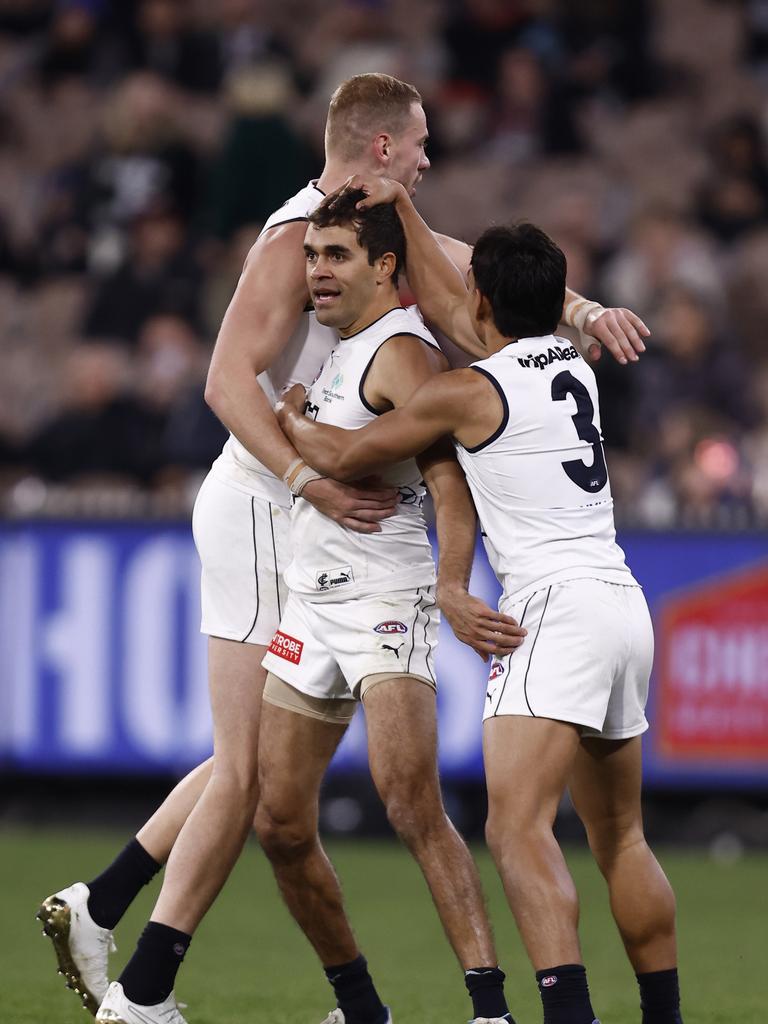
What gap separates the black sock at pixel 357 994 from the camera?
5.30 meters

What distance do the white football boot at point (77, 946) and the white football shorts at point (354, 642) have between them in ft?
3.23

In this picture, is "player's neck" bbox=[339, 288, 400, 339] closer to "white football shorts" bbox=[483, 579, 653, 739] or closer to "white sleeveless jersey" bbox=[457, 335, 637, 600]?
"white sleeveless jersey" bbox=[457, 335, 637, 600]

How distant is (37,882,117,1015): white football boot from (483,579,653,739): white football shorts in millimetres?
1570

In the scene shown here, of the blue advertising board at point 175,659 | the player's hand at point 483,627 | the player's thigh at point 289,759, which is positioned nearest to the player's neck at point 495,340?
the player's hand at point 483,627

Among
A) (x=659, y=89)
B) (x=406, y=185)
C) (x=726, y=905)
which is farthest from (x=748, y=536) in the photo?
(x=659, y=89)

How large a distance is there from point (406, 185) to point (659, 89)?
9203 mm

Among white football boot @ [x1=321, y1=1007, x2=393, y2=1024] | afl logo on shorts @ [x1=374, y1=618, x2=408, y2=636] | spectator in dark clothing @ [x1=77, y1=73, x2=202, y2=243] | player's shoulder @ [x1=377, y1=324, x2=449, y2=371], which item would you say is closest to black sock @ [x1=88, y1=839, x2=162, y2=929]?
white football boot @ [x1=321, y1=1007, x2=393, y2=1024]

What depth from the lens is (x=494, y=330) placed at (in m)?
4.93

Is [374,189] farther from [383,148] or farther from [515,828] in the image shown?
[515,828]

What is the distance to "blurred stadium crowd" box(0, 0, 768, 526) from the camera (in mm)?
11281

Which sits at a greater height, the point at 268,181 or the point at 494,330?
the point at 268,181

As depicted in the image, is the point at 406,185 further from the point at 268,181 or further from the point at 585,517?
the point at 268,181

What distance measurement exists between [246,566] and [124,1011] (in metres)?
1.31

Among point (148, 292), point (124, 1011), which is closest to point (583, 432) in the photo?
point (124, 1011)
